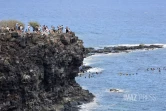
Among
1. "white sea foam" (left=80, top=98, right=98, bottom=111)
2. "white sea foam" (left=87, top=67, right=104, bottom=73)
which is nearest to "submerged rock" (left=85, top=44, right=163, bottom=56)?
"white sea foam" (left=87, top=67, right=104, bottom=73)

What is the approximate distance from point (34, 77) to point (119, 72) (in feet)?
209

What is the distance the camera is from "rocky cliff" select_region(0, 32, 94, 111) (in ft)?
231

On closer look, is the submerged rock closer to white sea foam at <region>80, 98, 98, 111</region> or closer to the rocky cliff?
white sea foam at <region>80, 98, 98, 111</region>

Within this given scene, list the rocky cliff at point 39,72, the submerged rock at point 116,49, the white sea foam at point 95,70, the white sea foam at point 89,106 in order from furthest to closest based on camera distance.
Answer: the submerged rock at point 116,49
the white sea foam at point 95,70
the white sea foam at point 89,106
the rocky cliff at point 39,72

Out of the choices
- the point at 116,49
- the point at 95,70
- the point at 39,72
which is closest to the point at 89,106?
the point at 39,72

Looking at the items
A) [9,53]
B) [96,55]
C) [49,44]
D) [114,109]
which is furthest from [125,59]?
[9,53]

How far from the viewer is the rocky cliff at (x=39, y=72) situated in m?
70.5

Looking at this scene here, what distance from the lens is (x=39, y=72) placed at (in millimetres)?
77500

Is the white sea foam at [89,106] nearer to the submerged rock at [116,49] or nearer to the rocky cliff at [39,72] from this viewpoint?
the rocky cliff at [39,72]

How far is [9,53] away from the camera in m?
72.3

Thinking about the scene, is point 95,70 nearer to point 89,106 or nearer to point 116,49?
point 89,106

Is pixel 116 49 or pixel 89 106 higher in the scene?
pixel 116 49

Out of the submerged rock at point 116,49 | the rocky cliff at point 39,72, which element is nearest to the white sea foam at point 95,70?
the submerged rock at point 116,49

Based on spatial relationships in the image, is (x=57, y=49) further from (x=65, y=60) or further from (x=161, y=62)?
(x=161, y=62)
